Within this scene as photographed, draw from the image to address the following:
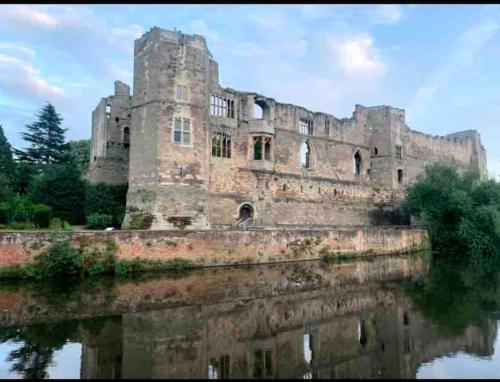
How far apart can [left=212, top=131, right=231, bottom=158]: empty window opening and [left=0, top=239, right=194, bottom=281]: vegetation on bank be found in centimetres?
1105

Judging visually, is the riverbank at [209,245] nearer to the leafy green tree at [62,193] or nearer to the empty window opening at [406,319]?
the empty window opening at [406,319]

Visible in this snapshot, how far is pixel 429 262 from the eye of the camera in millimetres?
24406

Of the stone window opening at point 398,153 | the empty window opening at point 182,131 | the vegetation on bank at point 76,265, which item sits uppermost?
the stone window opening at point 398,153

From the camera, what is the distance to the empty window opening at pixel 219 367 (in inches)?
295

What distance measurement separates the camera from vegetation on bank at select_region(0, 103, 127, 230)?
22.3m

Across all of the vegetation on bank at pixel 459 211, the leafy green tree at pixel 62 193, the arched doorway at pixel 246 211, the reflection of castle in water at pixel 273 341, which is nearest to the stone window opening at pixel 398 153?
the vegetation on bank at pixel 459 211

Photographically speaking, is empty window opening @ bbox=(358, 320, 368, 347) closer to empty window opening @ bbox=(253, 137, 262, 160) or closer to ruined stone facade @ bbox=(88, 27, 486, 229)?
ruined stone facade @ bbox=(88, 27, 486, 229)

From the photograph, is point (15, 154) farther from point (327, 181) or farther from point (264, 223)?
point (327, 181)

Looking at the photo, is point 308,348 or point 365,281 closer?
point 308,348

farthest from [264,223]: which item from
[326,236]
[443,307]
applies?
[443,307]

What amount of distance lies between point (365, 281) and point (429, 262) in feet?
29.5

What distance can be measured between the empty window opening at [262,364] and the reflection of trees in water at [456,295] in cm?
481

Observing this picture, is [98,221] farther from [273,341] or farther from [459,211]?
[459,211]

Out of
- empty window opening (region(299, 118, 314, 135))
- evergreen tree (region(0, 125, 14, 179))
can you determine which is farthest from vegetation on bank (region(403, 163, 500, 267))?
evergreen tree (region(0, 125, 14, 179))
